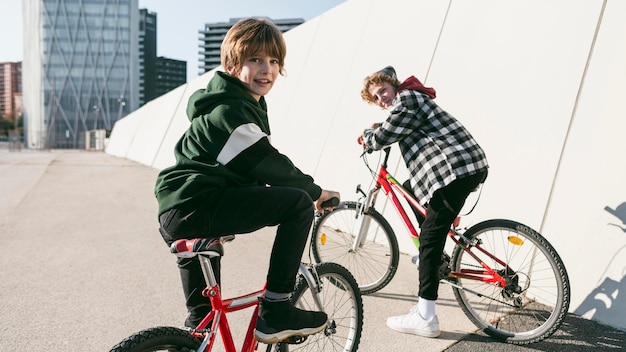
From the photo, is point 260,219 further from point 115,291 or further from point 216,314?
point 115,291

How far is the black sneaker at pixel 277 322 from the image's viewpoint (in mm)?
1854

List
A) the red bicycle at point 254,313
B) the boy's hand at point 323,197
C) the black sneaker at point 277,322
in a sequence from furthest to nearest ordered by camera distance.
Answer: the boy's hand at point 323,197 < the black sneaker at point 277,322 < the red bicycle at point 254,313

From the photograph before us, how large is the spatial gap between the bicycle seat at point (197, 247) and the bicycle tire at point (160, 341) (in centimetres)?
29

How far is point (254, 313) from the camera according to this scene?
1.97 metres

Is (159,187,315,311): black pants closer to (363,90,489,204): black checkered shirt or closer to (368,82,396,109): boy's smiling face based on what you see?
(363,90,489,204): black checkered shirt

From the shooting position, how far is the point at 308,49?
355 inches

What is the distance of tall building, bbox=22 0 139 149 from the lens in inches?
3821

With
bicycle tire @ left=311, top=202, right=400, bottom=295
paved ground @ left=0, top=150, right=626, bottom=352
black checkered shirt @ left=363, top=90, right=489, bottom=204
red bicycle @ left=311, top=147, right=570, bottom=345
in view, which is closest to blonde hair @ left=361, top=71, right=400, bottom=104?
black checkered shirt @ left=363, top=90, right=489, bottom=204

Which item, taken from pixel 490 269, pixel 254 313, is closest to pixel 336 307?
pixel 254 313

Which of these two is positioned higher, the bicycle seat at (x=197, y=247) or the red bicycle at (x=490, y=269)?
the bicycle seat at (x=197, y=247)

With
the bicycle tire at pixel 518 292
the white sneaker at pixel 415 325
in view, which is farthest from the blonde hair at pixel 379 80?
the white sneaker at pixel 415 325

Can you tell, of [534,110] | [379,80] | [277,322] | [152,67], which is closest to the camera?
[277,322]

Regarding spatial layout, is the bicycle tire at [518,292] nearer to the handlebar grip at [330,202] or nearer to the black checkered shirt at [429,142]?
the black checkered shirt at [429,142]

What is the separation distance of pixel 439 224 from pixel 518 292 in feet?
2.21
